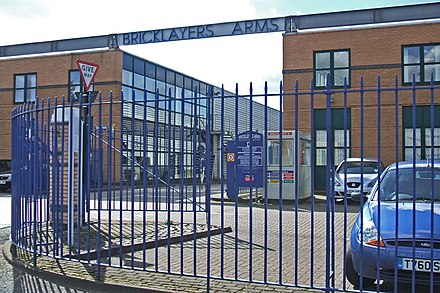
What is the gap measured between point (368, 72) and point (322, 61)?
1986 millimetres

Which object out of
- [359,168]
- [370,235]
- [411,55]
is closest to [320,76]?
[411,55]

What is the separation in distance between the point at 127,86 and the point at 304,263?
21306 mm

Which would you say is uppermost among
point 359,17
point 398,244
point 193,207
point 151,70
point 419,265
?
point 359,17

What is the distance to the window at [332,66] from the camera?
21.5 meters

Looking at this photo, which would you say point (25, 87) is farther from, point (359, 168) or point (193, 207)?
point (193, 207)

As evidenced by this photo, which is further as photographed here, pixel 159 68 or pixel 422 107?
pixel 159 68

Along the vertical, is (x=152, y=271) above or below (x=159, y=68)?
below

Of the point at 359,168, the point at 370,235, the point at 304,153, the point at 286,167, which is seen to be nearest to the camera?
the point at 370,235

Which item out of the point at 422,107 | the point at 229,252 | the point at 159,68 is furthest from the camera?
the point at 159,68

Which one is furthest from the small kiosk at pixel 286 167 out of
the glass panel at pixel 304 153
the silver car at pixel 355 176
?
the silver car at pixel 355 176

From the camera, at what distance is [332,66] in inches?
853

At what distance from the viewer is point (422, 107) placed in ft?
63.1

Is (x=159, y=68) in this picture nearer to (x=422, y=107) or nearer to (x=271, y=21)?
(x=271, y=21)

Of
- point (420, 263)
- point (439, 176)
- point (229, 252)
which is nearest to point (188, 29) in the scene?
point (229, 252)
